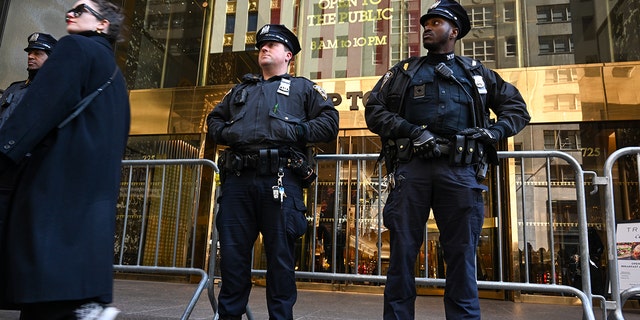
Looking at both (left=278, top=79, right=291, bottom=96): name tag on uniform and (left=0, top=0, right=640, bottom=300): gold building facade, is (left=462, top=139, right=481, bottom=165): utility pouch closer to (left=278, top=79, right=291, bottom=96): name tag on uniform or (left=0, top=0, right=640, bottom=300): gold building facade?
(left=278, top=79, right=291, bottom=96): name tag on uniform

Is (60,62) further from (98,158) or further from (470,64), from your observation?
(470,64)

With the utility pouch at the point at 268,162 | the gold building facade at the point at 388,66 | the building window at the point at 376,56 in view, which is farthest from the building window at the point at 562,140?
the utility pouch at the point at 268,162

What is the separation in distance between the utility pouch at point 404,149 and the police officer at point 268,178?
0.50 meters

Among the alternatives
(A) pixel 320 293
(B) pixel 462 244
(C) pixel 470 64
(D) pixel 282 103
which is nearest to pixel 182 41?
(A) pixel 320 293

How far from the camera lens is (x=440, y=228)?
2.68m

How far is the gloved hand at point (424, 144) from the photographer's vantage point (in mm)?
2623

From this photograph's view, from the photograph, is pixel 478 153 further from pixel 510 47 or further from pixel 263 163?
pixel 510 47

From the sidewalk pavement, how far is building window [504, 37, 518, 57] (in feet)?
11.3

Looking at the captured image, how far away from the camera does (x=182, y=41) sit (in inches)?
325

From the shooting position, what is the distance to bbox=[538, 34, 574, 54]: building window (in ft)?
21.9

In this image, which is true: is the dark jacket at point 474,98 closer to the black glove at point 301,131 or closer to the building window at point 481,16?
the black glove at point 301,131

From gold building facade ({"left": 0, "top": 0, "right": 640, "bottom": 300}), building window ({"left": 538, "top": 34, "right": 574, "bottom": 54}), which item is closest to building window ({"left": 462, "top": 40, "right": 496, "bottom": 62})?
gold building facade ({"left": 0, "top": 0, "right": 640, "bottom": 300})

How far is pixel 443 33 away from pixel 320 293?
4.16 meters

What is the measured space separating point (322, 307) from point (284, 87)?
242 cm
